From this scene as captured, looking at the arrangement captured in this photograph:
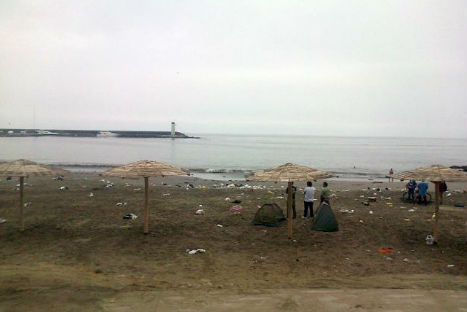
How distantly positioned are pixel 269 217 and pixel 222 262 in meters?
3.69

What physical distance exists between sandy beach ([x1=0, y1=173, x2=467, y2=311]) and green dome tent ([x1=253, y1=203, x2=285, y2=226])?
278 mm

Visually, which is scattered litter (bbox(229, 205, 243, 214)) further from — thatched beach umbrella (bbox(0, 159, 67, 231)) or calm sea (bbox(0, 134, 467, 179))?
calm sea (bbox(0, 134, 467, 179))

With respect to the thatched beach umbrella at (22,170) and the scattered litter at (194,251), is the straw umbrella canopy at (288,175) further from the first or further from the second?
the thatched beach umbrella at (22,170)

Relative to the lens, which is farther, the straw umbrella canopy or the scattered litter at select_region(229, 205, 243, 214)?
the scattered litter at select_region(229, 205, 243, 214)

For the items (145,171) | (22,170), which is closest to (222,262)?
(145,171)

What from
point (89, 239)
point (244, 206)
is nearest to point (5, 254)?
point (89, 239)

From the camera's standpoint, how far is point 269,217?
12.2 metres

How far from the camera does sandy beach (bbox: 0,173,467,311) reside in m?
6.39

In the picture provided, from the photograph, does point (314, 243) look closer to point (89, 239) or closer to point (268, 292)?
point (268, 292)

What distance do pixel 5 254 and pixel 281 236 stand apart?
704cm

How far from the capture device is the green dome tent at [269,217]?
12.1 metres

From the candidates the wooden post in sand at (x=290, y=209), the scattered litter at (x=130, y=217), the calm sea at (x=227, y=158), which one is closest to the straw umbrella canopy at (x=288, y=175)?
the wooden post in sand at (x=290, y=209)

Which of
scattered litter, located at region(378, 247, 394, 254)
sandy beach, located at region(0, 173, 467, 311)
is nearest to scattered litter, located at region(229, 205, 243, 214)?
sandy beach, located at region(0, 173, 467, 311)

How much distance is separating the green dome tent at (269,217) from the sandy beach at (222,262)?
0.28 metres
